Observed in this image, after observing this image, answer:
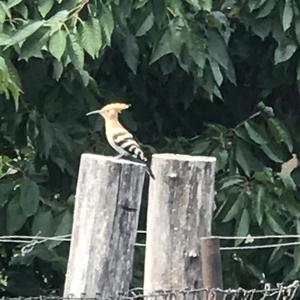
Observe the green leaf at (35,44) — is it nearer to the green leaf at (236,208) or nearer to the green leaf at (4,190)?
the green leaf at (4,190)

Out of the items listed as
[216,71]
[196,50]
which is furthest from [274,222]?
[196,50]

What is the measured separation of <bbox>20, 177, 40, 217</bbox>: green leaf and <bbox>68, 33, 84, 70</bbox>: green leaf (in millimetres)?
819

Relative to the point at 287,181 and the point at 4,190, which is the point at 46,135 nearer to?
the point at 4,190

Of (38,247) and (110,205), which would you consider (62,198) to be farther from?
(110,205)

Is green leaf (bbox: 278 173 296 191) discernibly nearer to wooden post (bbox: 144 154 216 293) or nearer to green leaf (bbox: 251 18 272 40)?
green leaf (bbox: 251 18 272 40)

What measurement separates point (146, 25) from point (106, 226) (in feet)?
4.84

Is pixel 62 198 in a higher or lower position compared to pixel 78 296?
higher

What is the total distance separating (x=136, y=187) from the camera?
2566 mm

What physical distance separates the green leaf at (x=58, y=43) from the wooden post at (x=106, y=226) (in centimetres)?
97

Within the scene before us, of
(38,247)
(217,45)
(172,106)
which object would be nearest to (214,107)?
(172,106)

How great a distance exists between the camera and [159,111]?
477 centimetres

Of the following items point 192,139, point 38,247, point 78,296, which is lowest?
point 78,296

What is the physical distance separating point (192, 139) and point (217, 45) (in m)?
0.54

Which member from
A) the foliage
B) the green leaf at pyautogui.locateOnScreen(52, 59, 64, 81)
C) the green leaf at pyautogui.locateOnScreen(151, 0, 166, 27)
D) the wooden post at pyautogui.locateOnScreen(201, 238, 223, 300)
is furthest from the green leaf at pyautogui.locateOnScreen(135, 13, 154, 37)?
the wooden post at pyautogui.locateOnScreen(201, 238, 223, 300)
